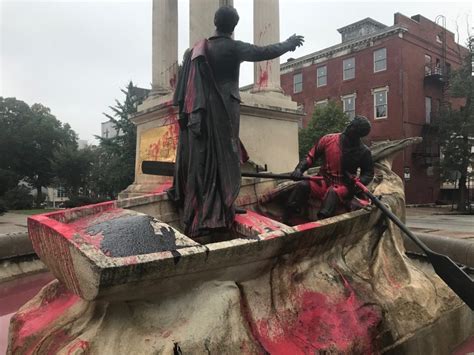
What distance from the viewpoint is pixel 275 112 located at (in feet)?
27.6

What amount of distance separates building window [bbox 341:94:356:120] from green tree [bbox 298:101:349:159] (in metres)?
5.39

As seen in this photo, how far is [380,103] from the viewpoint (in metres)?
31.6

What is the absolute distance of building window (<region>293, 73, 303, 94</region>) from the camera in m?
36.7

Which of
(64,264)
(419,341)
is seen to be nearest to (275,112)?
(419,341)

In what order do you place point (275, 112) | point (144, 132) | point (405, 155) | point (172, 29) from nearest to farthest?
1. point (275, 112)
2. point (144, 132)
3. point (172, 29)
4. point (405, 155)

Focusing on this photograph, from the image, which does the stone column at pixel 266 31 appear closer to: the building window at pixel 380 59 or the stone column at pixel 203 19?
the stone column at pixel 203 19

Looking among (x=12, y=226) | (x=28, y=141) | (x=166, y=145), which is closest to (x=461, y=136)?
(x=166, y=145)

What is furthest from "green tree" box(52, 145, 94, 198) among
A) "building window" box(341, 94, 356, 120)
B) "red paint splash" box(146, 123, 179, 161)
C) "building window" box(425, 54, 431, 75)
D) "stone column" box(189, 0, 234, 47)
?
"stone column" box(189, 0, 234, 47)

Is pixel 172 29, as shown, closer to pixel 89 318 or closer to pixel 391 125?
pixel 89 318

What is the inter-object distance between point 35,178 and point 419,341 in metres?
45.3

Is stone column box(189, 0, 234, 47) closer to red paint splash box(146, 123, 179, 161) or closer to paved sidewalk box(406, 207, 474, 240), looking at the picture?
red paint splash box(146, 123, 179, 161)

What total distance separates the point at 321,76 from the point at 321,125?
8878 millimetres

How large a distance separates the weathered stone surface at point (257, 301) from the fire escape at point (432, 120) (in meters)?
29.0

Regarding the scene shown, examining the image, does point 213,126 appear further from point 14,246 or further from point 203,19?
point 203,19
